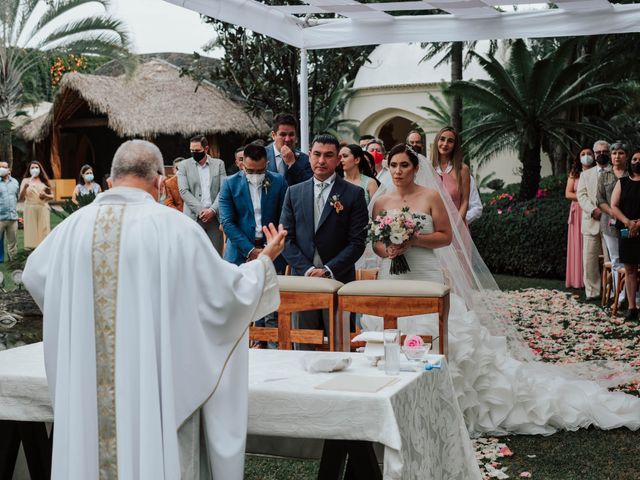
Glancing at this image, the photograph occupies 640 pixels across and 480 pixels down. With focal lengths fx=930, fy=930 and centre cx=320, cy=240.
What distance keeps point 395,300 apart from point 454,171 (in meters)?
3.75

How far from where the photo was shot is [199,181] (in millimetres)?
12609

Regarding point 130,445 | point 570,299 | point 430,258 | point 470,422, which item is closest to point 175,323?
point 130,445

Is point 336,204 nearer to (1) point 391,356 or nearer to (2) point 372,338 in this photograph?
(2) point 372,338

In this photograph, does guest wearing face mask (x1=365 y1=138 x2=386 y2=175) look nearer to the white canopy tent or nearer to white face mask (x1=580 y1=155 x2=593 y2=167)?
the white canopy tent

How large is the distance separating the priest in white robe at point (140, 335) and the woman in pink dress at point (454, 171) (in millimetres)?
5825

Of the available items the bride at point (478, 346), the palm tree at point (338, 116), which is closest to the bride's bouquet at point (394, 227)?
the bride at point (478, 346)

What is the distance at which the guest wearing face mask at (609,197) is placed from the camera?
12.7 meters

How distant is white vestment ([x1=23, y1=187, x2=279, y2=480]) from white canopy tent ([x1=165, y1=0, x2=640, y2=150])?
489cm

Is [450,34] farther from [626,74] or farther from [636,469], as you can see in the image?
[626,74]

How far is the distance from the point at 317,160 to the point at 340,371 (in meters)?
3.00

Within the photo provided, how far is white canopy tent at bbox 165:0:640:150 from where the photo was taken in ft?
30.2

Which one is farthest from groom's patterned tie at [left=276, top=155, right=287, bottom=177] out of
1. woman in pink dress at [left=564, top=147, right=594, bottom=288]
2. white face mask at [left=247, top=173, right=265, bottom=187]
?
woman in pink dress at [left=564, top=147, right=594, bottom=288]

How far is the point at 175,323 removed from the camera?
4020mm

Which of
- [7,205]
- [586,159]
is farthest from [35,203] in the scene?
[586,159]
